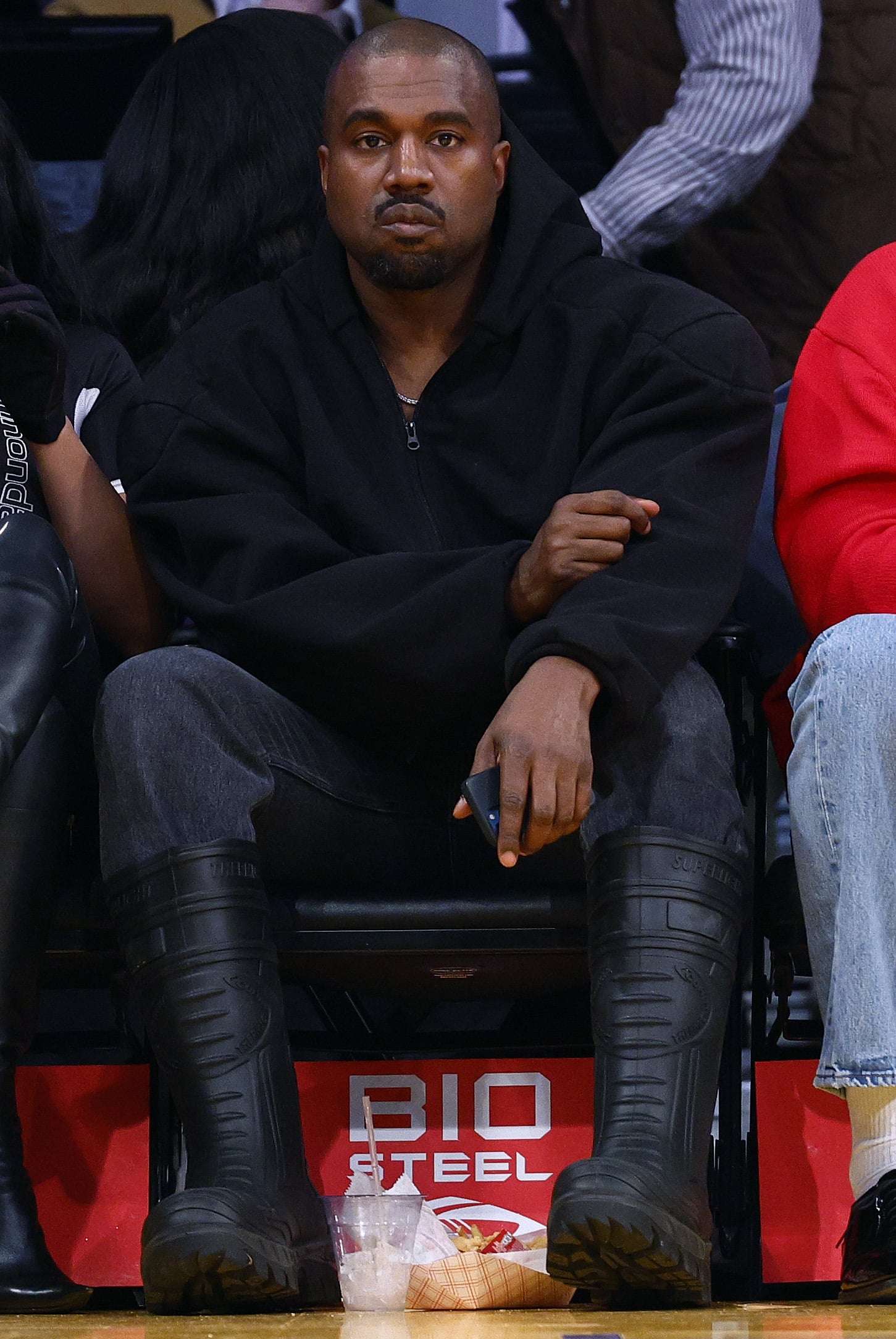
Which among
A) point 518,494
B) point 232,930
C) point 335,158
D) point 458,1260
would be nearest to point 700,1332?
point 458,1260

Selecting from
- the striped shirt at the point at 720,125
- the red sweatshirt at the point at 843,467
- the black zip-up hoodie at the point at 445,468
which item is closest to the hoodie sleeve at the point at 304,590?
the black zip-up hoodie at the point at 445,468

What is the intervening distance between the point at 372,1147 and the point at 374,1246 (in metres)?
0.16

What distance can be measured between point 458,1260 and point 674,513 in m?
0.76

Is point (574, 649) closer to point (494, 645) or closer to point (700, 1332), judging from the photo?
point (494, 645)

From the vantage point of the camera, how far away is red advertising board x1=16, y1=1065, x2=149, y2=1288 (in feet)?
6.34

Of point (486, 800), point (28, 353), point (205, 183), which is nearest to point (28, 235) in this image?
point (205, 183)

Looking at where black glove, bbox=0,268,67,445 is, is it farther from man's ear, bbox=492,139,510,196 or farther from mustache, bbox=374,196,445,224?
man's ear, bbox=492,139,510,196

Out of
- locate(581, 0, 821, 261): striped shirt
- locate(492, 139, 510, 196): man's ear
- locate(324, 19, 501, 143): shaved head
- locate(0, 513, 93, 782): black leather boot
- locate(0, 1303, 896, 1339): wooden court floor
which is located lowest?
locate(0, 1303, 896, 1339): wooden court floor

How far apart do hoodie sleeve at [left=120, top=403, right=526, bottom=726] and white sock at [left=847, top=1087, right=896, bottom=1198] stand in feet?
1.80

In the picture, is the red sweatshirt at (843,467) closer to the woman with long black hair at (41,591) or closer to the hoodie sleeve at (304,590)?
the hoodie sleeve at (304,590)

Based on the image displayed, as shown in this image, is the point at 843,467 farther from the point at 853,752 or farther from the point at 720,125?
the point at 720,125

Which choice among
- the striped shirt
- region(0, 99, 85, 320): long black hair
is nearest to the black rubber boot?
region(0, 99, 85, 320): long black hair

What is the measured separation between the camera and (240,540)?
1913 millimetres

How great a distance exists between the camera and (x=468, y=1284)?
1.62m
